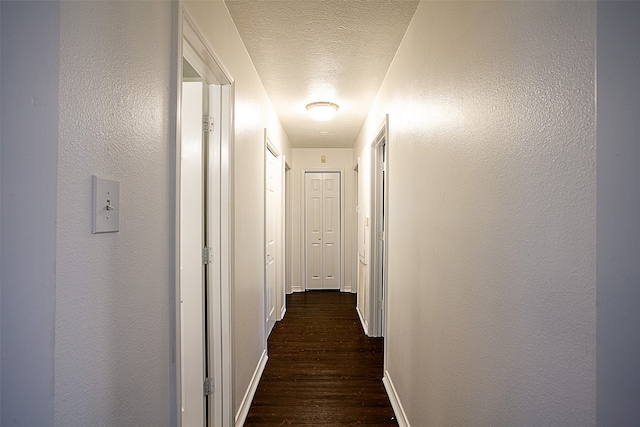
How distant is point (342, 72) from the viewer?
2943 mm

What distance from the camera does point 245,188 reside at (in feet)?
8.54

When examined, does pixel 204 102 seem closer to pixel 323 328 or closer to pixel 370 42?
pixel 370 42

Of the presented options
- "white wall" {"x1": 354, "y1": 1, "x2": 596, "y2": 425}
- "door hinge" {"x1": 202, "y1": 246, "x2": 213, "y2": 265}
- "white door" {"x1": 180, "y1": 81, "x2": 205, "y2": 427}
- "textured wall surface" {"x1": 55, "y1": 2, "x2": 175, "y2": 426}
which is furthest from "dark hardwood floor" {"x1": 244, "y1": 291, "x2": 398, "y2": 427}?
"textured wall surface" {"x1": 55, "y1": 2, "x2": 175, "y2": 426}

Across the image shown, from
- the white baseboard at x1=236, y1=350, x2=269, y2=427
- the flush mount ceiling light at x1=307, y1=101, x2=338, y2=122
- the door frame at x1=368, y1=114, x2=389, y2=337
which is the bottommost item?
the white baseboard at x1=236, y1=350, x2=269, y2=427

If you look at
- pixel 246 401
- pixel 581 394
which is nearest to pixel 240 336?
pixel 246 401

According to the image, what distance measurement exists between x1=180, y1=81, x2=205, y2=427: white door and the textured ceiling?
0.56 metres

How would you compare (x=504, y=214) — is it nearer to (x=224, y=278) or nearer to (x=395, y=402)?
(x=224, y=278)

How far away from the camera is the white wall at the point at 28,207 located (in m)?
0.71

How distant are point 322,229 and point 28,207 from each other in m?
5.58

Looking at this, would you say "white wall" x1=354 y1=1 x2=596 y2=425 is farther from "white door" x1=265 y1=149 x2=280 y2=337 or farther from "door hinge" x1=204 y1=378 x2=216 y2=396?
"white door" x1=265 y1=149 x2=280 y2=337

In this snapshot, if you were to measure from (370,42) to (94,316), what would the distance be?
2.21 m

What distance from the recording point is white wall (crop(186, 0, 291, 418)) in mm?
1948

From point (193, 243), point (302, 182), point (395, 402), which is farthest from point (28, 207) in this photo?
point (302, 182)

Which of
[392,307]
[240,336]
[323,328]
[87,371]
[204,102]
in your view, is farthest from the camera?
[323,328]
